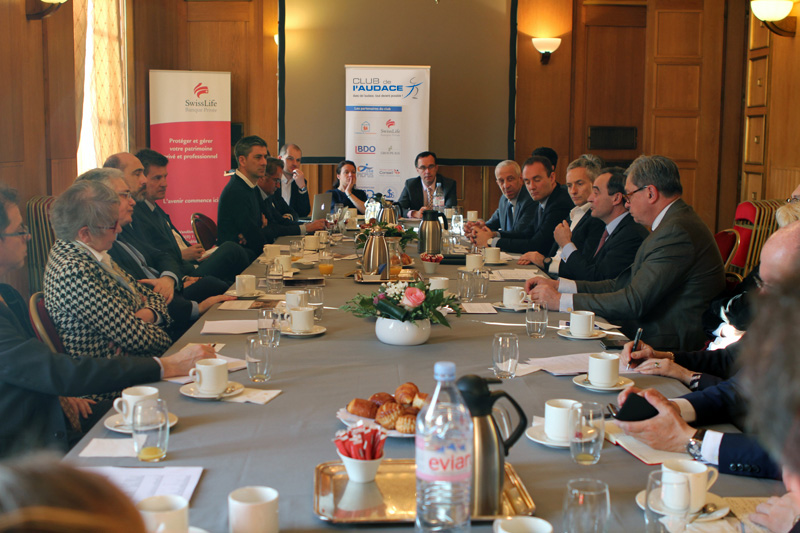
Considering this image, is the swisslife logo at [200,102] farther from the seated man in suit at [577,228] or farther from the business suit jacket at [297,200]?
the seated man in suit at [577,228]

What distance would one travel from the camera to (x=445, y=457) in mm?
1258

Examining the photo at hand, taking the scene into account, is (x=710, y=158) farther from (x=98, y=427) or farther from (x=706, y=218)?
(x=98, y=427)

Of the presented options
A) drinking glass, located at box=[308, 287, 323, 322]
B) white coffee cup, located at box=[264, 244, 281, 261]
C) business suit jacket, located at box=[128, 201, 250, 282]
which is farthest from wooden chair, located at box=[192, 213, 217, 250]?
drinking glass, located at box=[308, 287, 323, 322]

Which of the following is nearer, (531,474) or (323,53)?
(531,474)

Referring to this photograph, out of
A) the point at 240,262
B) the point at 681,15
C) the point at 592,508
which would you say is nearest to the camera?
the point at 592,508

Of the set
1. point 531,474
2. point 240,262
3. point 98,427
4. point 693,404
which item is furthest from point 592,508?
point 240,262

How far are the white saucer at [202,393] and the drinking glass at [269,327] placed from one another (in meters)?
0.16

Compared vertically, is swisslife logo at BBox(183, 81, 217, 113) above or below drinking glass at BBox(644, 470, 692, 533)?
above

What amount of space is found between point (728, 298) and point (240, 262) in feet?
10.3

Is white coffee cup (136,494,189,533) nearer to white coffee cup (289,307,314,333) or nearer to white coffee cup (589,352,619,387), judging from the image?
white coffee cup (589,352,619,387)

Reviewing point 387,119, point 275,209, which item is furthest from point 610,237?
point 387,119

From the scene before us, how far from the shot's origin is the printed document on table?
1483 mm

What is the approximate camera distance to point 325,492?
58.5 inches

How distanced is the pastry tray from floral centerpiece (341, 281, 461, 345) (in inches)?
40.1
